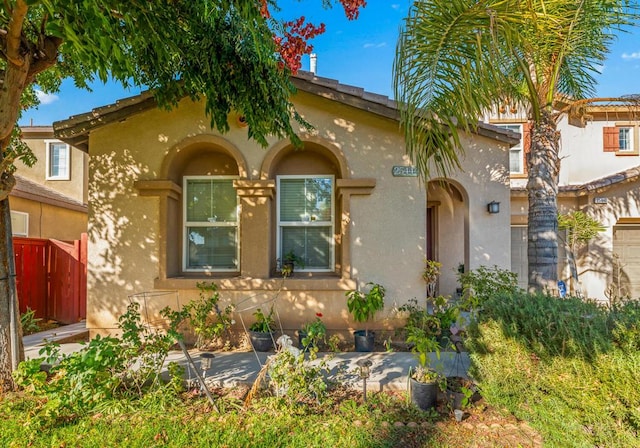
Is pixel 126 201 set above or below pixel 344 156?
below

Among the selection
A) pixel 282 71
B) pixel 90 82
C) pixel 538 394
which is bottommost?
pixel 538 394

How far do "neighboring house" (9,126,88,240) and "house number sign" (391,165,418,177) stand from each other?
11.5 meters

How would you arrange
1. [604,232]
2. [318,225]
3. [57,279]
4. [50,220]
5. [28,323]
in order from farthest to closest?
[50,220] < [604,232] < [57,279] < [28,323] < [318,225]

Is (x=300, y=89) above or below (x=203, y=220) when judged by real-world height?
above

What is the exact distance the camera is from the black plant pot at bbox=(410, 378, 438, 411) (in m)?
3.94

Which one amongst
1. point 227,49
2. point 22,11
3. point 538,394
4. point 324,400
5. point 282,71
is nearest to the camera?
point 538,394

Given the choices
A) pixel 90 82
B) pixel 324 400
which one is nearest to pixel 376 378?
pixel 324 400

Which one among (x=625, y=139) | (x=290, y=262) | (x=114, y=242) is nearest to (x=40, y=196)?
(x=114, y=242)

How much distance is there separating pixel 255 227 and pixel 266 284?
1076 millimetres

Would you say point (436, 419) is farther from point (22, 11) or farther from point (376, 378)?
point (22, 11)

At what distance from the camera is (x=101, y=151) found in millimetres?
6297

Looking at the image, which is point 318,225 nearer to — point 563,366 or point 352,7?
point 352,7

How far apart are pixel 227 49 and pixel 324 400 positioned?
4747 millimetres

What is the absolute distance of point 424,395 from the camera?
3.95 m
